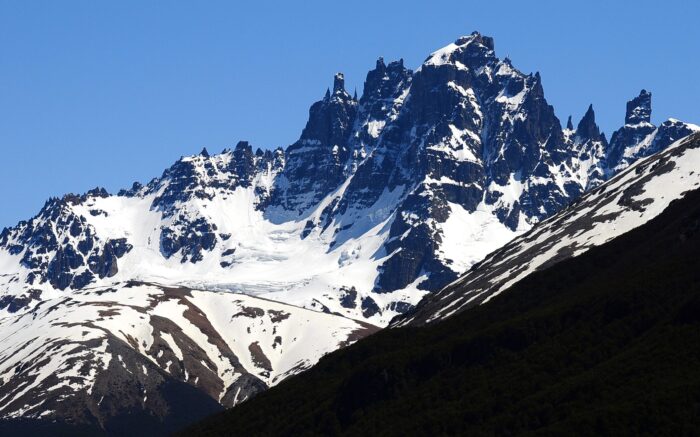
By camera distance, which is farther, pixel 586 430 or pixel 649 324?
pixel 649 324

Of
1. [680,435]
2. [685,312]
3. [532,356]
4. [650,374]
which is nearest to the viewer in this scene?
[680,435]

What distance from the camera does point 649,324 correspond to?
184250 millimetres

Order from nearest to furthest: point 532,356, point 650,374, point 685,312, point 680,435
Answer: point 680,435 < point 650,374 < point 685,312 < point 532,356

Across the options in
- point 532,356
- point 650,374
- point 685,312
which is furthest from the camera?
point 532,356

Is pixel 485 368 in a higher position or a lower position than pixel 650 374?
higher

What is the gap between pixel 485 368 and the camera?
198500mm

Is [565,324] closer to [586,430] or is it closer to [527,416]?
[527,416]

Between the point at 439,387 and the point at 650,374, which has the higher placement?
the point at 439,387

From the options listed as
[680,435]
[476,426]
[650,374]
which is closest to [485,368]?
[476,426]

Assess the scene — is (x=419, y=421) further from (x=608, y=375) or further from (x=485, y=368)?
(x=608, y=375)

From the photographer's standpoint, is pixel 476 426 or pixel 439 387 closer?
pixel 476 426

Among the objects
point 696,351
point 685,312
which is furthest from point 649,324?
point 696,351

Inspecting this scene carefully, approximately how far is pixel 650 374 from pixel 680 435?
19.7 metres

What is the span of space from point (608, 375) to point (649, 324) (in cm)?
1670
